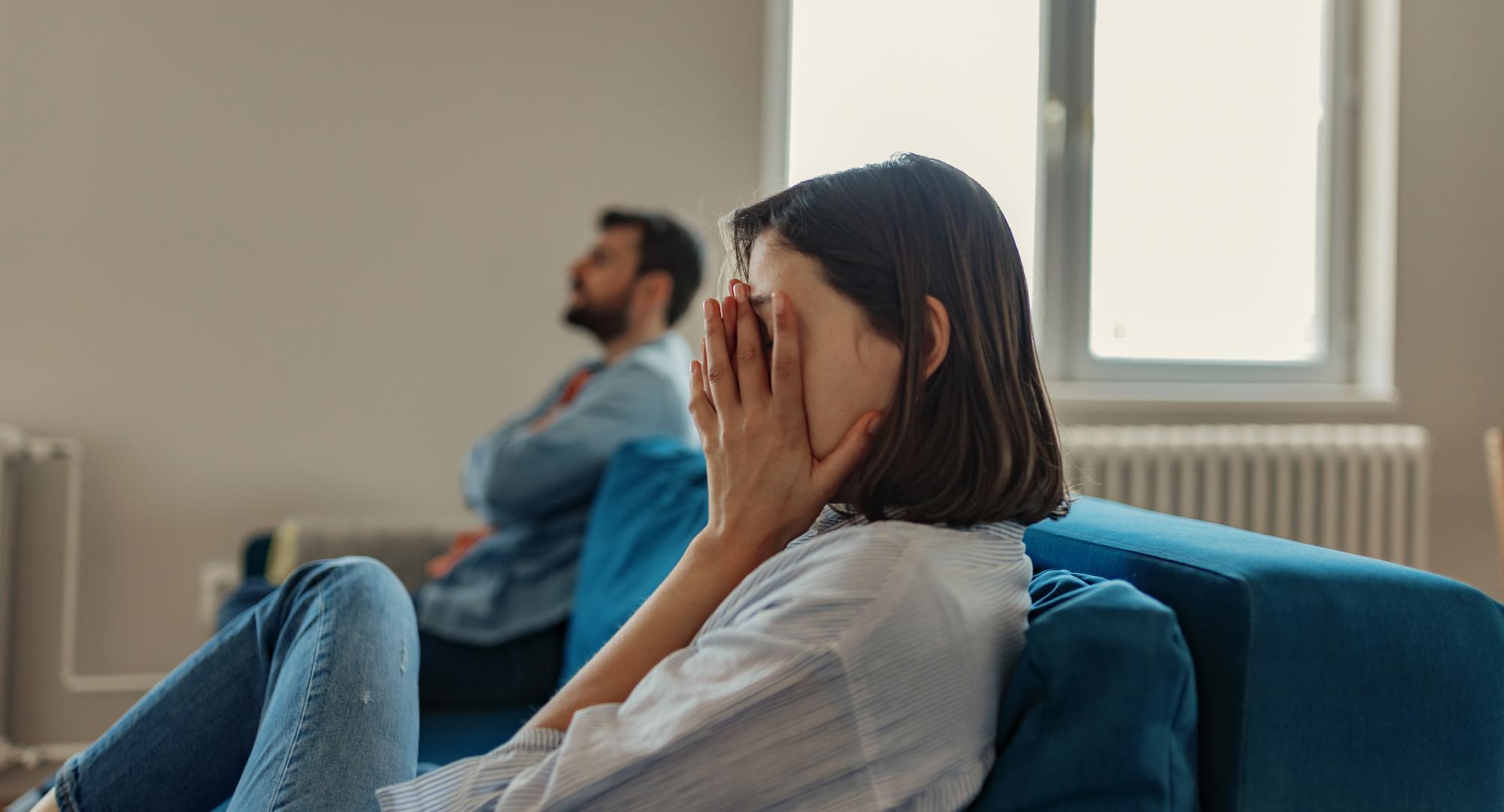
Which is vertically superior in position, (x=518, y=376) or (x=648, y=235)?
(x=648, y=235)

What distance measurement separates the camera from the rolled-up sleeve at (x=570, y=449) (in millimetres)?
1979

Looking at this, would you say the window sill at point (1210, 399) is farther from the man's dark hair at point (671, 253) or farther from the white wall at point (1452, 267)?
the man's dark hair at point (671, 253)

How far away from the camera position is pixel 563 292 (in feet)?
9.10

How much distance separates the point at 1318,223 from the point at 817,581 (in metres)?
2.96

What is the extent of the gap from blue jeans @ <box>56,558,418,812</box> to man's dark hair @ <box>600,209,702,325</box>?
1.26 metres

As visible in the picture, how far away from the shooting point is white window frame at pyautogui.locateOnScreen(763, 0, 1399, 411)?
2.95 meters

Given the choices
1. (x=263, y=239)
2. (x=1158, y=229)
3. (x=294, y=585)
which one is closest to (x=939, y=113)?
(x=1158, y=229)

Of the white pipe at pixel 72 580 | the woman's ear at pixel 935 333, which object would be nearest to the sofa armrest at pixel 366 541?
the white pipe at pixel 72 580

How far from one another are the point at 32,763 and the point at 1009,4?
301 centimetres

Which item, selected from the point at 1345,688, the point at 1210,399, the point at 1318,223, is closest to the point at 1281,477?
the point at 1210,399

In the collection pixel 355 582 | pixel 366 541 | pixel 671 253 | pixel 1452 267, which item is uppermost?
pixel 1452 267

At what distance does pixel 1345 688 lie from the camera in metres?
0.65

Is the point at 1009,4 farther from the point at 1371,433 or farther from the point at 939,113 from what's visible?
the point at 1371,433

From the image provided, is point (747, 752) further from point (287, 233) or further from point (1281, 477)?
point (1281, 477)
